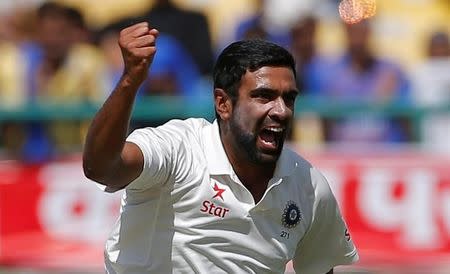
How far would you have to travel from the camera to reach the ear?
5.09 metres

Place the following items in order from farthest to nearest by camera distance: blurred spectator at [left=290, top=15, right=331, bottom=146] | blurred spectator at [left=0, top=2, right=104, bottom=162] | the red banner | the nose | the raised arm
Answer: blurred spectator at [left=290, top=15, right=331, bottom=146], blurred spectator at [left=0, top=2, right=104, bottom=162], the red banner, the nose, the raised arm

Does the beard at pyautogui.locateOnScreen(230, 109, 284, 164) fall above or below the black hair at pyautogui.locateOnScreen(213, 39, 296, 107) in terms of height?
below

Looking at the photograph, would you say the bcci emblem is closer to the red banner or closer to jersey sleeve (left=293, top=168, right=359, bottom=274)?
jersey sleeve (left=293, top=168, right=359, bottom=274)

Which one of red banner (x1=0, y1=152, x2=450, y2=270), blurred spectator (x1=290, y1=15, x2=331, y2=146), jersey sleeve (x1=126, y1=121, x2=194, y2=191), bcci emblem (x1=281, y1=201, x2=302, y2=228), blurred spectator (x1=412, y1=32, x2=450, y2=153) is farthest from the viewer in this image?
blurred spectator (x1=412, y1=32, x2=450, y2=153)

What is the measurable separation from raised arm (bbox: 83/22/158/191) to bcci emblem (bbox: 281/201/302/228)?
1014 mm

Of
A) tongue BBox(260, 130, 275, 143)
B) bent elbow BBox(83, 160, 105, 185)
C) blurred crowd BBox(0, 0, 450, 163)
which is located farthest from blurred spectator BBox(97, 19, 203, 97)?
bent elbow BBox(83, 160, 105, 185)

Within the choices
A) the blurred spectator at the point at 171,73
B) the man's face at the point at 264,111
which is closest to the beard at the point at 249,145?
the man's face at the point at 264,111

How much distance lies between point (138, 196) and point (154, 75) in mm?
6147

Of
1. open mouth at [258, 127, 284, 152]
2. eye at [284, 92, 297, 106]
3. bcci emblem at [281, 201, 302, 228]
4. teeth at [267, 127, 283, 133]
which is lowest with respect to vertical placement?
bcci emblem at [281, 201, 302, 228]

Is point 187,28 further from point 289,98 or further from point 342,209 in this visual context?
point 289,98

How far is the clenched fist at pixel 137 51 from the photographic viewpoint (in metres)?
4.32

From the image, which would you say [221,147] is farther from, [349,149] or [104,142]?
[349,149]

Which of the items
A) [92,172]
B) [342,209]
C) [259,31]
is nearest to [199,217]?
[92,172]

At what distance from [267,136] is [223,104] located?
0.26m
